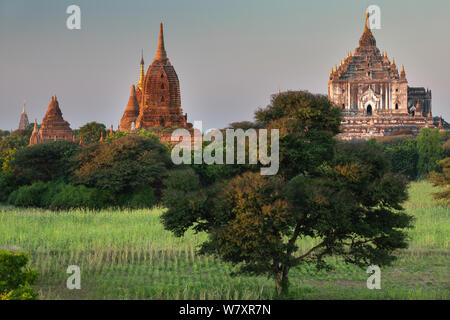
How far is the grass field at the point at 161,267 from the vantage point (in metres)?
16.7

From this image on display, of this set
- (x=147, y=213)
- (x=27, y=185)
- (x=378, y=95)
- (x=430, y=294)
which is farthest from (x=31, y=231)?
(x=378, y=95)

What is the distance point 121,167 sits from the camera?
37.7 meters

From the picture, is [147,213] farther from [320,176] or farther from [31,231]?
[320,176]

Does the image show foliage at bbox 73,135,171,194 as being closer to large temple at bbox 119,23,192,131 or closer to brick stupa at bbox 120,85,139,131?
large temple at bbox 119,23,192,131

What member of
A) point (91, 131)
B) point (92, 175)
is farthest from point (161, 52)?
point (92, 175)

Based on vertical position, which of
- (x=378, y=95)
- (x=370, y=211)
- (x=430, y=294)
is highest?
(x=378, y=95)

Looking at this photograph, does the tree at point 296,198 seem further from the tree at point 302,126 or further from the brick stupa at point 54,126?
the brick stupa at point 54,126

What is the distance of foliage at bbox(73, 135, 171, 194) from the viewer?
123 ft

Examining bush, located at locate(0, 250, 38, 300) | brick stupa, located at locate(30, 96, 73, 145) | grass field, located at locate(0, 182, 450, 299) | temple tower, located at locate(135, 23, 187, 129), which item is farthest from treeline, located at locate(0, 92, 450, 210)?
brick stupa, located at locate(30, 96, 73, 145)

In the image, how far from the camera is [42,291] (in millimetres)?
16844

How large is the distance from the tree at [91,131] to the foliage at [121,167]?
141 ft

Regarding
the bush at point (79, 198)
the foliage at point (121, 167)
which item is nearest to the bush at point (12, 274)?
the bush at point (79, 198)

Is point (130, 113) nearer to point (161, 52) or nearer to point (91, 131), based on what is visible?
point (91, 131)
